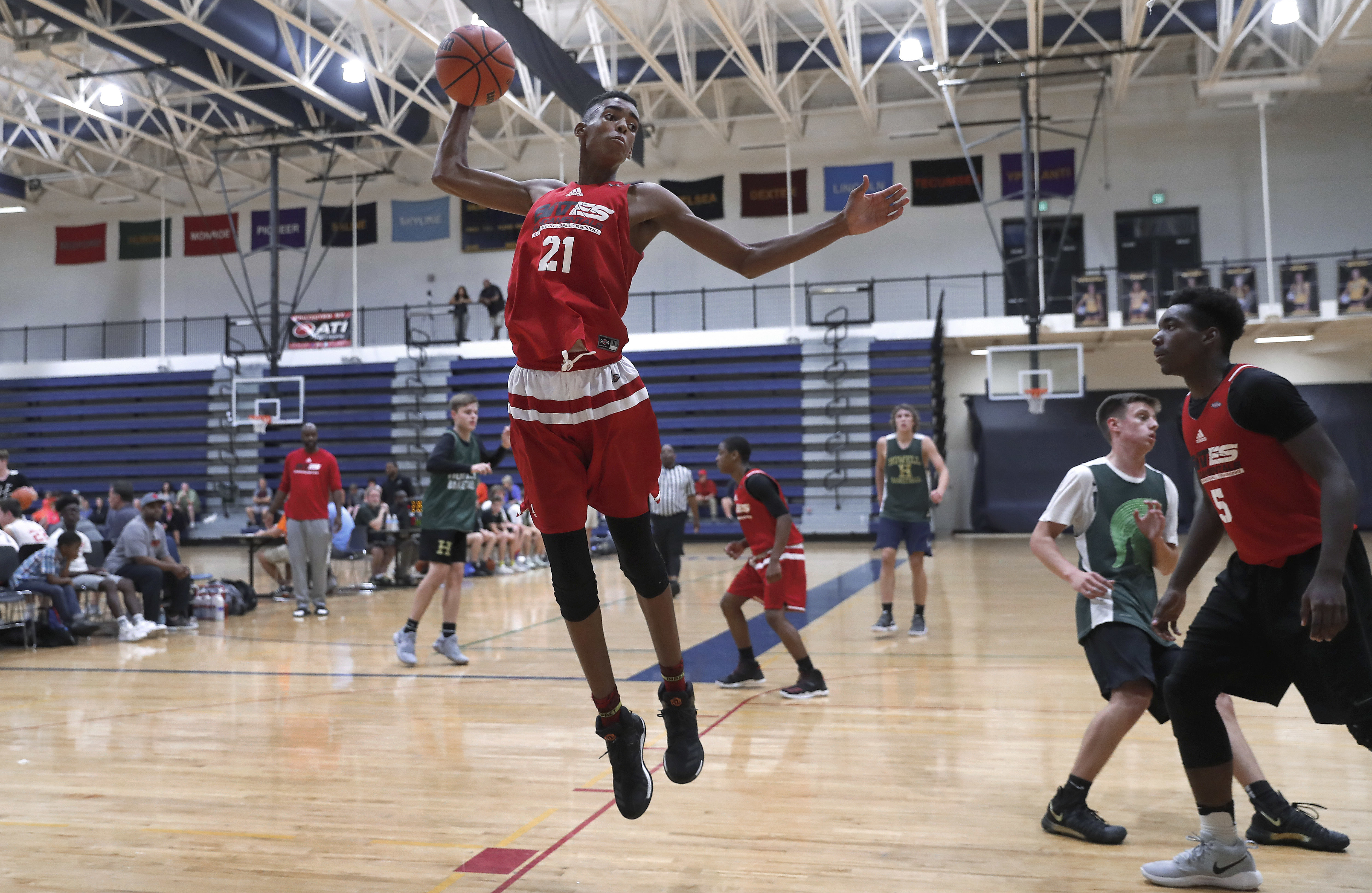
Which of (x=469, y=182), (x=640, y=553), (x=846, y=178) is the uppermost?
(x=846, y=178)

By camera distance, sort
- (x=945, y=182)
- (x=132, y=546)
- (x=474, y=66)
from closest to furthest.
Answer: (x=474, y=66), (x=132, y=546), (x=945, y=182)

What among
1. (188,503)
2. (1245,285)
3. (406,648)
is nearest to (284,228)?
(188,503)

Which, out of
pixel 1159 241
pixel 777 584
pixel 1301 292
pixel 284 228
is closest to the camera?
pixel 777 584

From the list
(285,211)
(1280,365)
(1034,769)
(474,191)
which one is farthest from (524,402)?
(285,211)

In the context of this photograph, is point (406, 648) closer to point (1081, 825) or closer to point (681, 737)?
point (681, 737)

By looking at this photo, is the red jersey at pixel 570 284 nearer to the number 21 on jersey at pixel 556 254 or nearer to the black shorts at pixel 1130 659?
the number 21 on jersey at pixel 556 254

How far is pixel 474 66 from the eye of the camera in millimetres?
2977

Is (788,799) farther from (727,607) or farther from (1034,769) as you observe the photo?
(727,607)

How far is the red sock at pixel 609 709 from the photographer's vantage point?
283 cm

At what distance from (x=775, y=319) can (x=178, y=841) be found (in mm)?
18340

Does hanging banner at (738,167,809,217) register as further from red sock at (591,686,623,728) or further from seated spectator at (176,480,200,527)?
red sock at (591,686,623,728)

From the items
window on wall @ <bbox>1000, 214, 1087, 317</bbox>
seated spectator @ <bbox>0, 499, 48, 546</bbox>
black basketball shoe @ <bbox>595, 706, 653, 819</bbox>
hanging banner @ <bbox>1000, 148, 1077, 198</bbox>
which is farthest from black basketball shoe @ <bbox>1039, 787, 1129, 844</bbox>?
hanging banner @ <bbox>1000, 148, 1077, 198</bbox>

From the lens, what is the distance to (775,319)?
20984 mm

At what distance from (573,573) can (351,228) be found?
22.1m
